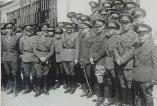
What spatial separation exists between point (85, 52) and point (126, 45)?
46cm

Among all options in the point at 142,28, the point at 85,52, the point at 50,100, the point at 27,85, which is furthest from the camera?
the point at 27,85

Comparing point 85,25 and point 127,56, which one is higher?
point 85,25

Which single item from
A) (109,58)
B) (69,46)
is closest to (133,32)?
(109,58)

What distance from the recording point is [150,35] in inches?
95.8

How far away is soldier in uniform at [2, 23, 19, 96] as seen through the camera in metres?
3.34

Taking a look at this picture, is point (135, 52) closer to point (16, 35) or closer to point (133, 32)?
point (133, 32)

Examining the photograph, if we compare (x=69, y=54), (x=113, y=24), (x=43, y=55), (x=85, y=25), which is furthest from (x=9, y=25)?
(x=113, y=24)

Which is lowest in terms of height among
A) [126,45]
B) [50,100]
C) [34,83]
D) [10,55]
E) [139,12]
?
[50,100]

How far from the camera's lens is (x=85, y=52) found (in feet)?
9.71

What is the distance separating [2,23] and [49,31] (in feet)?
1.48

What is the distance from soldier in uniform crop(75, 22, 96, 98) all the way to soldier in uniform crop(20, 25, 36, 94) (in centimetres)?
46

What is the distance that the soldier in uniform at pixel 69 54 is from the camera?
309cm

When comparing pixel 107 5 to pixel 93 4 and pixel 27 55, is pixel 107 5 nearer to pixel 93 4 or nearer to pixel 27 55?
pixel 93 4

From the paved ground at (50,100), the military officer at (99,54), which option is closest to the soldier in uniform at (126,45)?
the military officer at (99,54)
